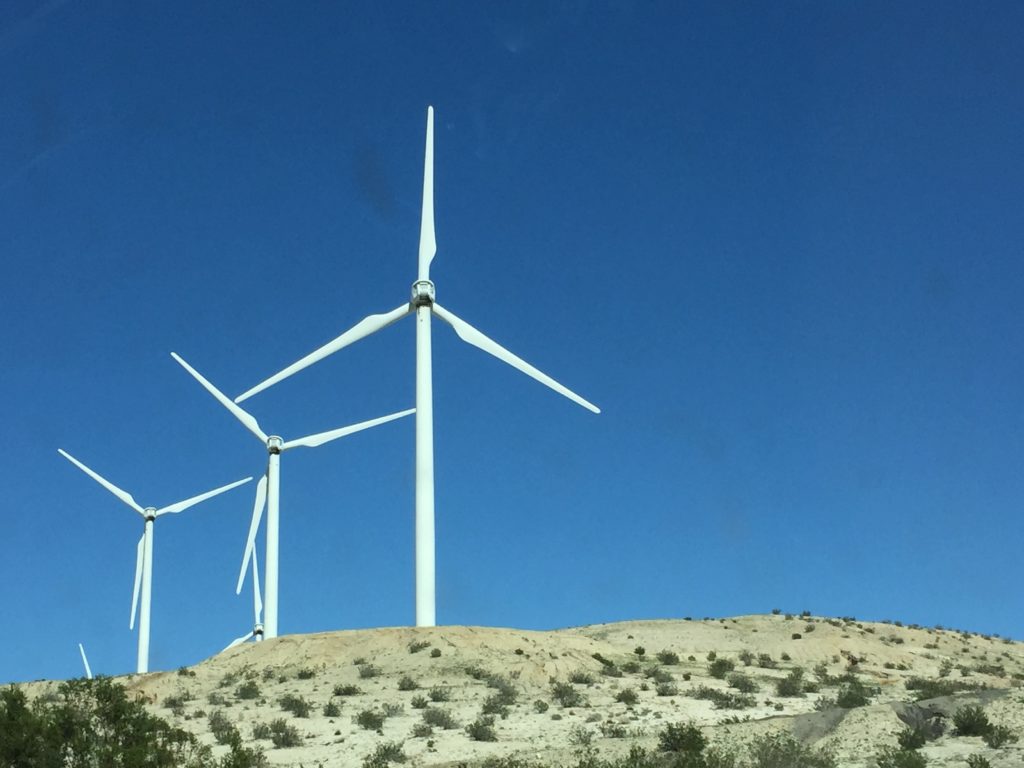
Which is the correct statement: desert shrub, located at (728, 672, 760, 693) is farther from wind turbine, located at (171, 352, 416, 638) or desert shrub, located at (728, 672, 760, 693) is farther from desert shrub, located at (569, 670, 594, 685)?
wind turbine, located at (171, 352, 416, 638)

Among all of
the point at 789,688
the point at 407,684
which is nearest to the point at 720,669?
the point at 789,688

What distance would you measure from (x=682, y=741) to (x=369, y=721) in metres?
13.9

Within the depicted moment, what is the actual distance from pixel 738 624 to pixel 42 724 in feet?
236

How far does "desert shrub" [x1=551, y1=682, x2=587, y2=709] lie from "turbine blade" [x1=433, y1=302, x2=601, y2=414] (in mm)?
21262

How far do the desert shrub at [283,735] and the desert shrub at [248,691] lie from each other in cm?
1037

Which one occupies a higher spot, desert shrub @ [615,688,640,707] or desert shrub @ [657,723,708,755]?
desert shrub @ [615,688,640,707]

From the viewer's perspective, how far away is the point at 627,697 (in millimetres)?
46000

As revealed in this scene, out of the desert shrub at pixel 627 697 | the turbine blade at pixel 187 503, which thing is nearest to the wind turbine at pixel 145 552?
the turbine blade at pixel 187 503

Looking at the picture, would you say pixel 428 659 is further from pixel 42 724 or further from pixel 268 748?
pixel 42 724

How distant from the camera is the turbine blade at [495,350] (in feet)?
222

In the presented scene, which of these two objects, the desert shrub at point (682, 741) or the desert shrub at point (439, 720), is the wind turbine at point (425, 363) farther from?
the desert shrub at point (682, 741)

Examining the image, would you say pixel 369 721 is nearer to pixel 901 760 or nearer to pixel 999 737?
pixel 901 760

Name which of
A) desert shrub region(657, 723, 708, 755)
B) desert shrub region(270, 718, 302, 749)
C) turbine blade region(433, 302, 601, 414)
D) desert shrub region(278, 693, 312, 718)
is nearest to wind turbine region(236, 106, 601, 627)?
turbine blade region(433, 302, 601, 414)

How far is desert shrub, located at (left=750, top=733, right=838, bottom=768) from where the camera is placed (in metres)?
28.4
